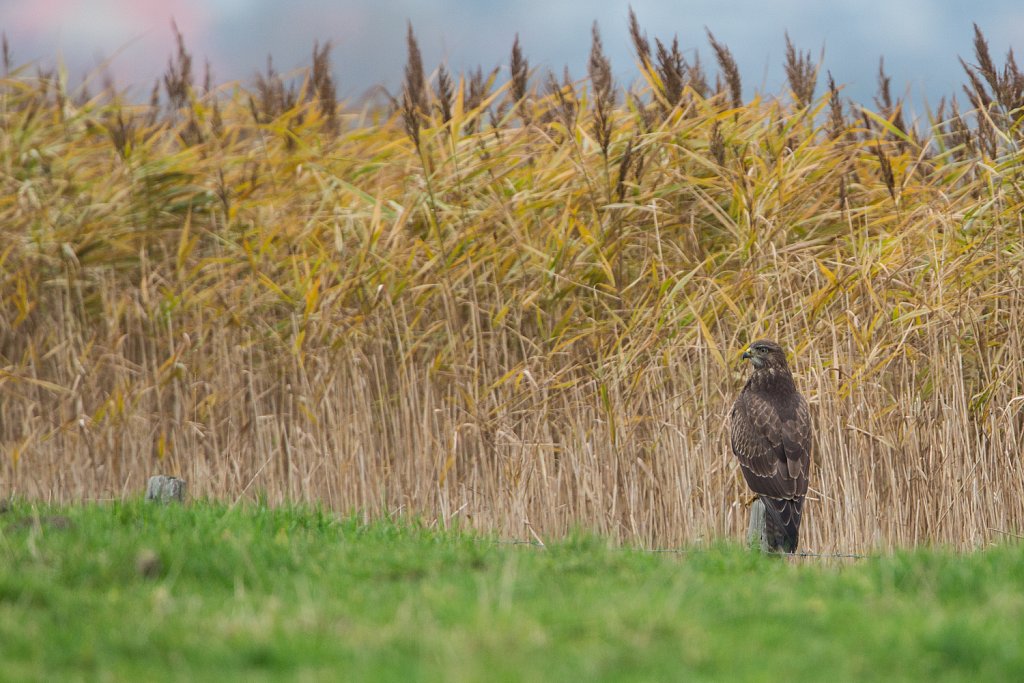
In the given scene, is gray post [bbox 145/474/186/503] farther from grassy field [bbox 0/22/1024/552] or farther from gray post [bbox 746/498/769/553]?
gray post [bbox 746/498/769/553]

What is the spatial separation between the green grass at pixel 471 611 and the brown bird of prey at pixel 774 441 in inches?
30.8

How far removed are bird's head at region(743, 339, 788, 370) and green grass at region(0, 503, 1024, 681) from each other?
4.55ft

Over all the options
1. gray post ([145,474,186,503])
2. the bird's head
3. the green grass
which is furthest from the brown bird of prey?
gray post ([145,474,186,503])

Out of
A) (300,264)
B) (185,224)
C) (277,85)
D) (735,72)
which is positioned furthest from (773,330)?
(277,85)

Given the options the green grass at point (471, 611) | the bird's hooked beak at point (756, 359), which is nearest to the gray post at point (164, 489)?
the green grass at point (471, 611)

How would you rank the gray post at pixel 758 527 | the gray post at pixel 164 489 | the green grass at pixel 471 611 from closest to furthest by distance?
1. the green grass at pixel 471 611
2. the gray post at pixel 758 527
3. the gray post at pixel 164 489

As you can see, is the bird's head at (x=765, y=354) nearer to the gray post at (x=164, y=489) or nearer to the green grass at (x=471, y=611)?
the green grass at (x=471, y=611)

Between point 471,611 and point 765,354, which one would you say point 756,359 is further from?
point 471,611

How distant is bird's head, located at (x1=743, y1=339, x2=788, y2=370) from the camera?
604 cm

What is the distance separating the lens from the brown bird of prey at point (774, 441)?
5711mm

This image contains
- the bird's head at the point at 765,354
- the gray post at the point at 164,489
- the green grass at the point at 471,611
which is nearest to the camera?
the green grass at the point at 471,611

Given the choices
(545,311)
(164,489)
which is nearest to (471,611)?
(164,489)

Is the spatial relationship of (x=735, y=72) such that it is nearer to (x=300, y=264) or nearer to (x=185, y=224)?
(x=300, y=264)

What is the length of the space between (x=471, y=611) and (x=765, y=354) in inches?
117
